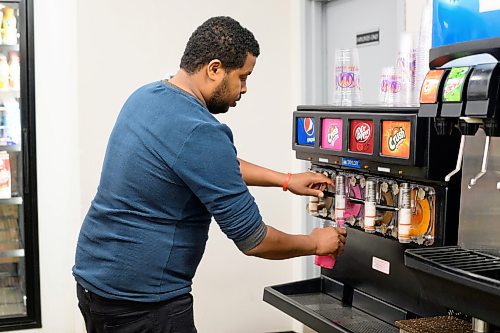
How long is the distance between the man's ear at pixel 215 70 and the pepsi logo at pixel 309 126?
1.66 feet

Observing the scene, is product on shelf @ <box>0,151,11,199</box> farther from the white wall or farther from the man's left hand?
the man's left hand

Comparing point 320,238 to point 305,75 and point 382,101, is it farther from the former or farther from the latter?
point 305,75

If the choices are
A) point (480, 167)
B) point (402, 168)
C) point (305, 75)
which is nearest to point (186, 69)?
point (402, 168)

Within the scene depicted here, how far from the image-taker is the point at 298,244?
232 cm

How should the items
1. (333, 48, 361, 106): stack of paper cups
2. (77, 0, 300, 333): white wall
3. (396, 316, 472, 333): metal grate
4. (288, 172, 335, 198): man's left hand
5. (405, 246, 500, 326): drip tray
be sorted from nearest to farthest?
(405, 246, 500, 326): drip tray < (396, 316, 472, 333): metal grate < (288, 172, 335, 198): man's left hand < (333, 48, 361, 106): stack of paper cups < (77, 0, 300, 333): white wall

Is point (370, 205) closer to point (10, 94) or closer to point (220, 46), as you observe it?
point (220, 46)

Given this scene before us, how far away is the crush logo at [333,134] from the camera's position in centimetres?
249

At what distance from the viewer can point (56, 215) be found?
4.44 m

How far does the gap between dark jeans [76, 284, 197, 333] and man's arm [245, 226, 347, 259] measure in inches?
11.0

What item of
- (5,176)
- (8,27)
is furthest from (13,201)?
(8,27)

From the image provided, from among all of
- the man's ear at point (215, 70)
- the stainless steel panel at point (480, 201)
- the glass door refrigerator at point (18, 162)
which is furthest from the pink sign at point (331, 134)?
the glass door refrigerator at point (18, 162)

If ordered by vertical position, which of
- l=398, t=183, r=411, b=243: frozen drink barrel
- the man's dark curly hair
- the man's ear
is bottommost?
l=398, t=183, r=411, b=243: frozen drink barrel

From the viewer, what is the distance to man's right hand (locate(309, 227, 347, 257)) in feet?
7.75

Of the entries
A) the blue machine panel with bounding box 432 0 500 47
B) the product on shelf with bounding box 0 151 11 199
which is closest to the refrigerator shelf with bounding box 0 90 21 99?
the product on shelf with bounding box 0 151 11 199
